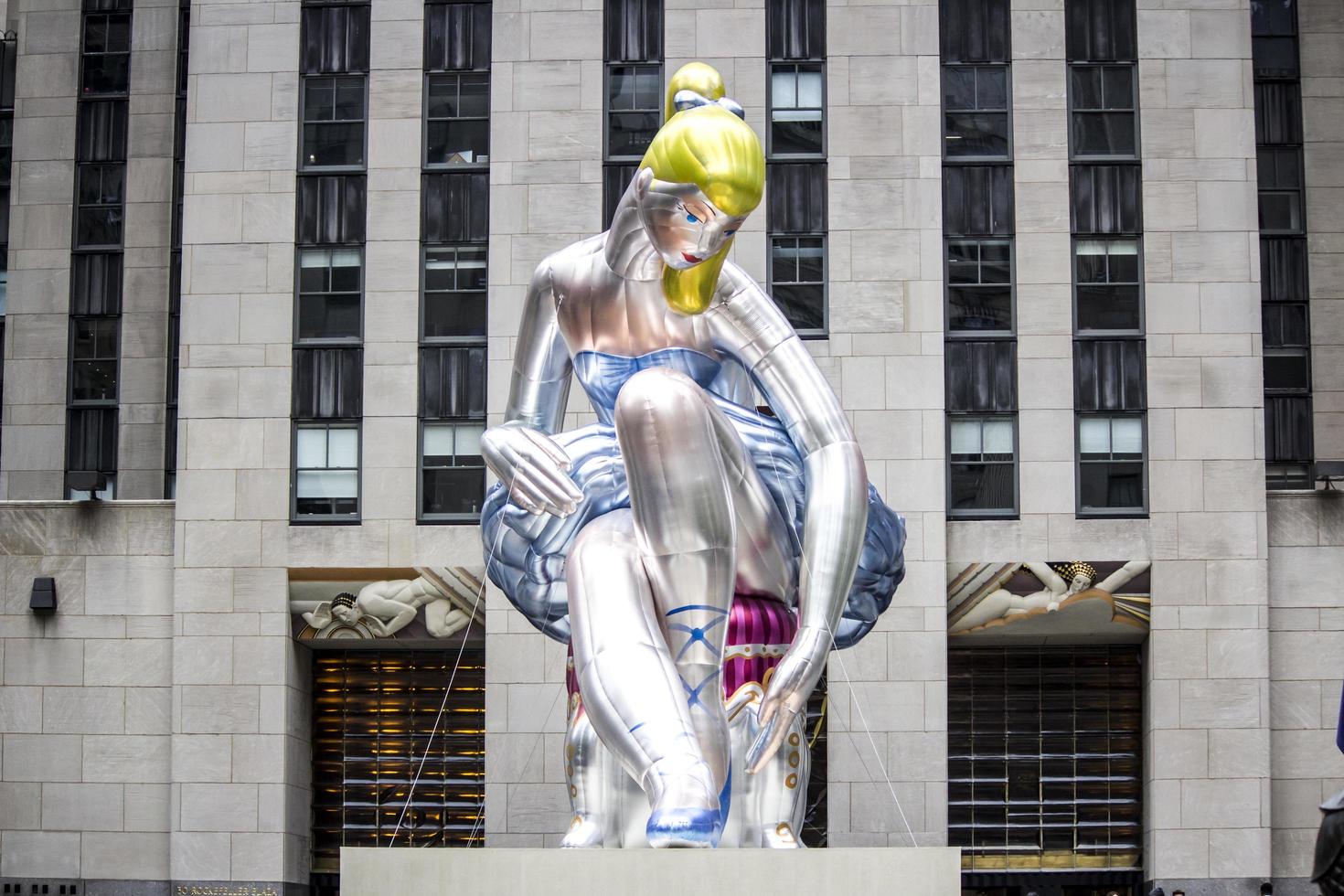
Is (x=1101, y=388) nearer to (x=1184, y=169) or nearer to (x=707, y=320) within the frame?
(x=1184, y=169)

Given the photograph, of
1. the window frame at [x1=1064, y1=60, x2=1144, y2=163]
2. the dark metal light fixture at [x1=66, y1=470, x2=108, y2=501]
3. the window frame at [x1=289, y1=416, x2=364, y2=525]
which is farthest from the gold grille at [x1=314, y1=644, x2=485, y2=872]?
the window frame at [x1=1064, y1=60, x2=1144, y2=163]

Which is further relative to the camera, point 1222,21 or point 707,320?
Result: point 1222,21

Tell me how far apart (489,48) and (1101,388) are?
10.3m

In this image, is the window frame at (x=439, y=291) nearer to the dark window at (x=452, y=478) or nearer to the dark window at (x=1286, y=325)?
the dark window at (x=452, y=478)

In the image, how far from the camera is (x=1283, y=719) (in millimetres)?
33906

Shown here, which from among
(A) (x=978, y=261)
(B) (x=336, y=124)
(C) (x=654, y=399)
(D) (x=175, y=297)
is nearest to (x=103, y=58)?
(D) (x=175, y=297)

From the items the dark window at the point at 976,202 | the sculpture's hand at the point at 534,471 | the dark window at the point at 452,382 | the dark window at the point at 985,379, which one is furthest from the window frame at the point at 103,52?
the sculpture's hand at the point at 534,471

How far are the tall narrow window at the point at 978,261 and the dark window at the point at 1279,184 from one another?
4.99 metres

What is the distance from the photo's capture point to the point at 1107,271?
34500 millimetres

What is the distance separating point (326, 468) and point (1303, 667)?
1441 cm

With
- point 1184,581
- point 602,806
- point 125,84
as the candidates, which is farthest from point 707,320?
point 125,84

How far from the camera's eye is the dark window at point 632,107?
3488cm

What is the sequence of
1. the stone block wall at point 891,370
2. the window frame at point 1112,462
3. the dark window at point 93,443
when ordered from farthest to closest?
the dark window at point 93,443
the window frame at point 1112,462
the stone block wall at point 891,370

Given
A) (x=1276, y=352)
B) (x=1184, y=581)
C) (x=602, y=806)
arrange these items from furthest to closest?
(x=1276, y=352)
(x=1184, y=581)
(x=602, y=806)
